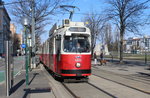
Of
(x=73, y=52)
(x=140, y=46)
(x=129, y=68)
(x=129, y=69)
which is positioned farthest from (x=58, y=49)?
(x=140, y=46)

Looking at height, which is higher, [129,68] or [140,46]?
[140,46]

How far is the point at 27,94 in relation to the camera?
893 cm

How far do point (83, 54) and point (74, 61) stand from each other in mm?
680

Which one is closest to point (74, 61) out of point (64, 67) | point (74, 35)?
point (64, 67)

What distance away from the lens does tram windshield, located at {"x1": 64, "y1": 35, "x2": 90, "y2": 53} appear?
1174cm

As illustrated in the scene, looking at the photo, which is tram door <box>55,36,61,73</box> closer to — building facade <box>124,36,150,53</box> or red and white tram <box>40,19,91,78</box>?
red and white tram <box>40,19,91,78</box>

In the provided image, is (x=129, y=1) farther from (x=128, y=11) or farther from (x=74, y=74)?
(x=74, y=74)

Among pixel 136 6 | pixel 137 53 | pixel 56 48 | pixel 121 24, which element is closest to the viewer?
pixel 56 48

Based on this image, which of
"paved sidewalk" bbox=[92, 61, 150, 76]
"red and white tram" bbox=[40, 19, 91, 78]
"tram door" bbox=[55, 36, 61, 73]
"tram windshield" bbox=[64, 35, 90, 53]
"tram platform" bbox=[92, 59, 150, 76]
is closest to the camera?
"red and white tram" bbox=[40, 19, 91, 78]

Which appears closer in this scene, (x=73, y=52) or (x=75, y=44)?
(x=73, y=52)

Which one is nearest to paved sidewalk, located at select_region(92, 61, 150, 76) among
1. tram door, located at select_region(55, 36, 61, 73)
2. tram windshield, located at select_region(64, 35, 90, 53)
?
tram windshield, located at select_region(64, 35, 90, 53)

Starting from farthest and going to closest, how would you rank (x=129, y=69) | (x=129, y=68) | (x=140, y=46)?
(x=140, y=46), (x=129, y=68), (x=129, y=69)

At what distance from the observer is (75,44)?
11.8 m

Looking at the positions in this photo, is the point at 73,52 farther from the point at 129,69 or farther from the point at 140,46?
the point at 140,46
